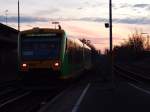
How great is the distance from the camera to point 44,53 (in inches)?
1168

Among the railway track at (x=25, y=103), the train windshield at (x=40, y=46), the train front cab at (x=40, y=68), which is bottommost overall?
the railway track at (x=25, y=103)

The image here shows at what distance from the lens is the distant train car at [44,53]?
2884 centimetres

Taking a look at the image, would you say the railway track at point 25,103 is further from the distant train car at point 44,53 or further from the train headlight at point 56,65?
the train headlight at point 56,65

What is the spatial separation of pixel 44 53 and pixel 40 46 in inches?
18.8

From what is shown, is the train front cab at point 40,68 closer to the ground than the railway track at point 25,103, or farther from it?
farther from it

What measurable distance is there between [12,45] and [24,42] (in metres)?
40.1

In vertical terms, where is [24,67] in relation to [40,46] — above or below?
below

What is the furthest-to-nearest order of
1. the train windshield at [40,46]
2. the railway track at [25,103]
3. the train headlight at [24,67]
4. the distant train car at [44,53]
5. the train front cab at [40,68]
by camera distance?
→ the train windshield at [40,46], the train headlight at [24,67], the distant train car at [44,53], the train front cab at [40,68], the railway track at [25,103]

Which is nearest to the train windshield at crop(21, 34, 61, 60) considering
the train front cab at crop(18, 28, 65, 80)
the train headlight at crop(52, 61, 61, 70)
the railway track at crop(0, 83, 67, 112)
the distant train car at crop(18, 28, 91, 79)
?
the distant train car at crop(18, 28, 91, 79)

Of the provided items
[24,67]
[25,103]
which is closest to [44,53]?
[24,67]

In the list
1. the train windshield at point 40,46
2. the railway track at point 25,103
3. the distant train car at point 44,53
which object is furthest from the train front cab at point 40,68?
the railway track at point 25,103

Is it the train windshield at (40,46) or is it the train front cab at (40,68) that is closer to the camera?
the train front cab at (40,68)

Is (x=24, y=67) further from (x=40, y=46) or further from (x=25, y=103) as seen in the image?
(x=25, y=103)

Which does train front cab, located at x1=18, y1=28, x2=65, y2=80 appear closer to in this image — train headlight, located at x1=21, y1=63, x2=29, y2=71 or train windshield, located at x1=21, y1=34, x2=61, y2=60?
train headlight, located at x1=21, y1=63, x2=29, y2=71
